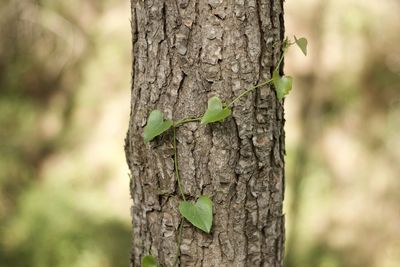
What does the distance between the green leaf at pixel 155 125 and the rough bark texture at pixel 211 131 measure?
0.03m

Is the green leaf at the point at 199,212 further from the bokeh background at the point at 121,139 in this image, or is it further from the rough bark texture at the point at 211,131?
the bokeh background at the point at 121,139

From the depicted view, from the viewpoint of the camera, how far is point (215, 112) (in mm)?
1114

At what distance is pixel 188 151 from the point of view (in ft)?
3.89

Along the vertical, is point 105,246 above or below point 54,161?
A: below

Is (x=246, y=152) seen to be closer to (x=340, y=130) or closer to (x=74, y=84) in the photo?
(x=340, y=130)

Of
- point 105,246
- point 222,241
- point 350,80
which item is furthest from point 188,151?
point 350,80

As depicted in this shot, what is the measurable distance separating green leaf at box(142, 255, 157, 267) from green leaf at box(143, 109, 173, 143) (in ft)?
1.09

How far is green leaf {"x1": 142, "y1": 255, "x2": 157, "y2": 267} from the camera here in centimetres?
128

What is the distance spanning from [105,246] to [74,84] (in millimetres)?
1389

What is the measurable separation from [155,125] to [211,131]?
0.45 feet

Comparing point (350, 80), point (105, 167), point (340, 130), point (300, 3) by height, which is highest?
point (300, 3)

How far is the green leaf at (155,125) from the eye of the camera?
115 centimetres

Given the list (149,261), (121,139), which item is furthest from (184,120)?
(121,139)

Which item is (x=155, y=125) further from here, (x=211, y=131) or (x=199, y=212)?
(x=199, y=212)
